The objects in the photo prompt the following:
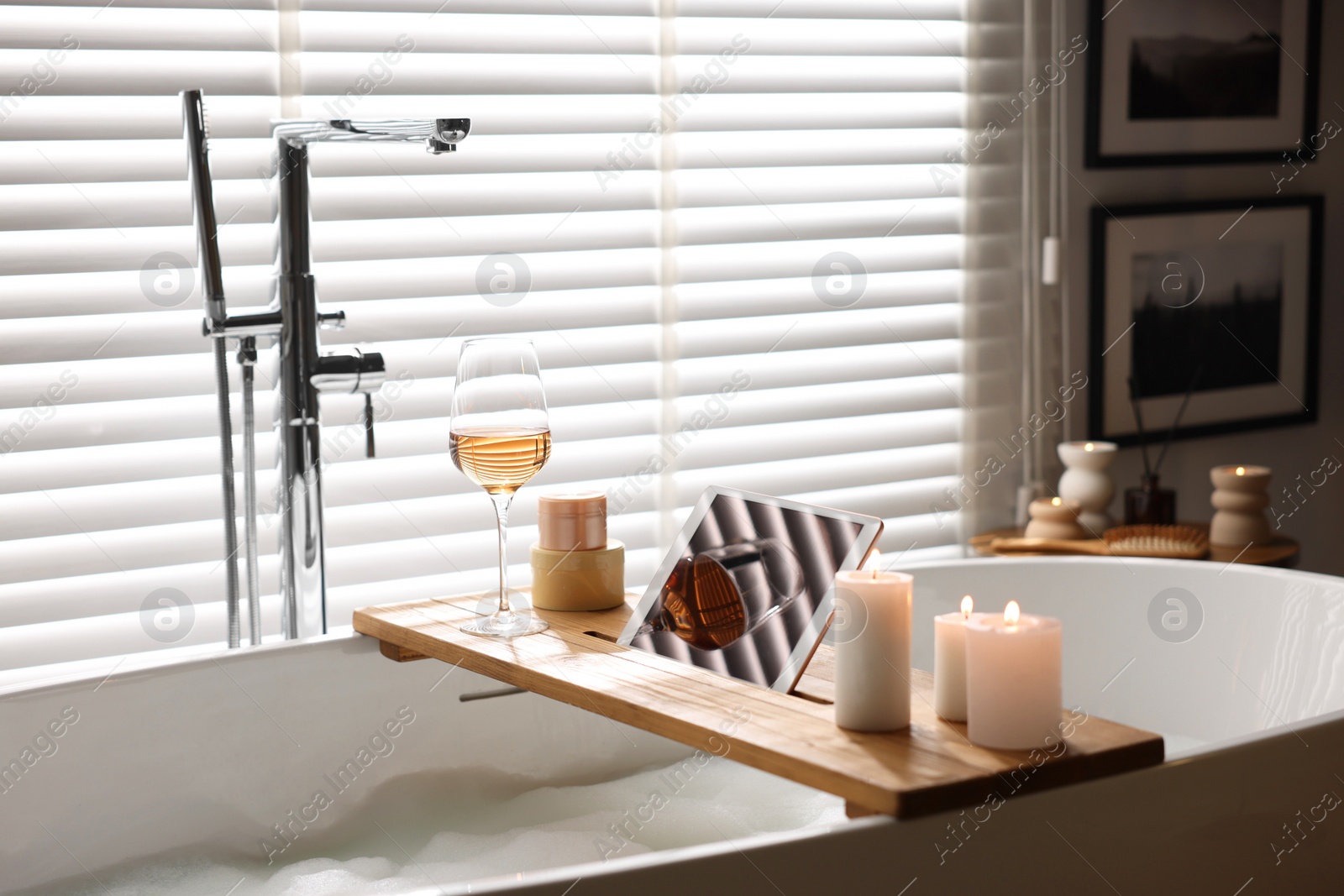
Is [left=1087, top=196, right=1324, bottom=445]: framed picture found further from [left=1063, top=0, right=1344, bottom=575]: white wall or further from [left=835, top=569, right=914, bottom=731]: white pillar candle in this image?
[left=835, top=569, right=914, bottom=731]: white pillar candle

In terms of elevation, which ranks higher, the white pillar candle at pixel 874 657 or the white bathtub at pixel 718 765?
the white pillar candle at pixel 874 657

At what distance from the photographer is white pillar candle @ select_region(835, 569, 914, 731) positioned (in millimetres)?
954

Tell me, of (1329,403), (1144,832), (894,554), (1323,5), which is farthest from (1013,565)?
(1323,5)

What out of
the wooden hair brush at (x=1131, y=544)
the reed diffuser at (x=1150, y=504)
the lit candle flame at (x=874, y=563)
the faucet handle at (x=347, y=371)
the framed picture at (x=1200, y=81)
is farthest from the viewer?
the framed picture at (x=1200, y=81)

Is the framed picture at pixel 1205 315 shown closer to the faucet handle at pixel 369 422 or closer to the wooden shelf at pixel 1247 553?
the wooden shelf at pixel 1247 553

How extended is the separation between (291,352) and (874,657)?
726 millimetres

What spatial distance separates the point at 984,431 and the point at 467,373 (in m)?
1.42

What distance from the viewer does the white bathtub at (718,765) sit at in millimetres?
899

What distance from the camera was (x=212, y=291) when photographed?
1366mm

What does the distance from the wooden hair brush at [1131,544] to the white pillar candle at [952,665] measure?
4.02 ft

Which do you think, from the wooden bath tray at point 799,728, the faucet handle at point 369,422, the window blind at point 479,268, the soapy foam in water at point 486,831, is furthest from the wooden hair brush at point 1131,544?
the faucet handle at point 369,422

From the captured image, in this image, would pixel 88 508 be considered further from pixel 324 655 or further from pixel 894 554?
pixel 894 554

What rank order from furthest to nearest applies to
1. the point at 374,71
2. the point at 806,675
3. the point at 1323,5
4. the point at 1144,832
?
the point at 1323,5 → the point at 374,71 → the point at 806,675 → the point at 1144,832

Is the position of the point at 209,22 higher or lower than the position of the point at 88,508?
higher
